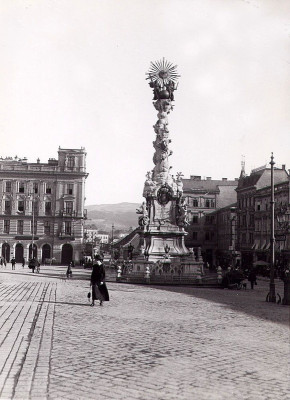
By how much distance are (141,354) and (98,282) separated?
7.93m

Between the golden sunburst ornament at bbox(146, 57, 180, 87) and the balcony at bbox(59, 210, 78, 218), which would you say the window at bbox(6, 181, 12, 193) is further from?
the golden sunburst ornament at bbox(146, 57, 180, 87)

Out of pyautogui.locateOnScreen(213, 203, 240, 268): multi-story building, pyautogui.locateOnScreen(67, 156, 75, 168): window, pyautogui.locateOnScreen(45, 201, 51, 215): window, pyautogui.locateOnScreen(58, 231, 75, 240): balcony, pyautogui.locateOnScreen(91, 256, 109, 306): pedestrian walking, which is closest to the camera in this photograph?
pyautogui.locateOnScreen(91, 256, 109, 306): pedestrian walking

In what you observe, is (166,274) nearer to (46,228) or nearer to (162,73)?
(162,73)

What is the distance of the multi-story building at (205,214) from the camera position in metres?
87.4

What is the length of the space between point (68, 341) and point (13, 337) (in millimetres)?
1225

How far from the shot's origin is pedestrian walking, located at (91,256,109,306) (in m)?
16.6

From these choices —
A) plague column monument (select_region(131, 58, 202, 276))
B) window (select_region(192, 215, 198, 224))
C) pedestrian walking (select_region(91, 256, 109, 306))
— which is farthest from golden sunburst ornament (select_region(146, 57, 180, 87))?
window (select_region(192, 215, 198, 224))

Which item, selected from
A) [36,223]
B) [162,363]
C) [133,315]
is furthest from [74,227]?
[162,363]

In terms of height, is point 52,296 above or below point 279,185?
below

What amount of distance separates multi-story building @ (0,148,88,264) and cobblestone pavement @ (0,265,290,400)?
61201 millimetres

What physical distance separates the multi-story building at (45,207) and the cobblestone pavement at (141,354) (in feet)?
201

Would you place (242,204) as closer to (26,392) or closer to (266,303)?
(266,303)

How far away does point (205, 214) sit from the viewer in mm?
88625

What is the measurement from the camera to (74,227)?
76750 mm
